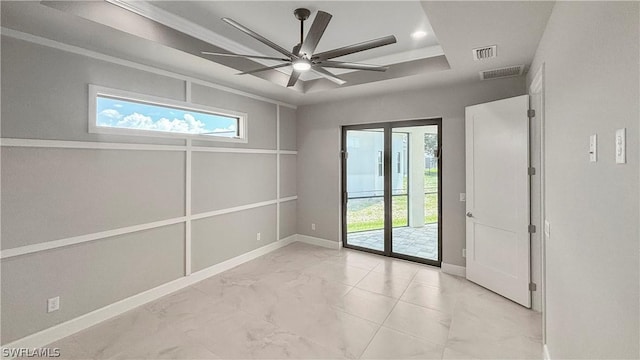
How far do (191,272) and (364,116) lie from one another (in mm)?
3468

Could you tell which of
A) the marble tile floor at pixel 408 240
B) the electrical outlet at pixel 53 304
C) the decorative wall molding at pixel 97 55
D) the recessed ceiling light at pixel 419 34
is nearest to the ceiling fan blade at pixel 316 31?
the recessed ceiling light at pixel 419 34

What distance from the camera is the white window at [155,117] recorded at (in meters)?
2.80

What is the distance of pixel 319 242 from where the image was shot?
5258 mm

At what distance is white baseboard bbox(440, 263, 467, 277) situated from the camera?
12.6 feet

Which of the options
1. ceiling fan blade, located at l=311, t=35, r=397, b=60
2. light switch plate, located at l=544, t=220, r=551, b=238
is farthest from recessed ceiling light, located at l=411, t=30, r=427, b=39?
light switch plate, located at l=544, t=220, r=551, b=238

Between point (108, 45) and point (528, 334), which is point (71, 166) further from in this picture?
point (528, 334)

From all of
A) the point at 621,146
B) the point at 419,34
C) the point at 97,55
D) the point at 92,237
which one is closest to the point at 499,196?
the point at 419,34

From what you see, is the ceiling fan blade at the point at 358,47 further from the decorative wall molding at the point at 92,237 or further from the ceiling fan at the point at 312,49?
the decorative wall molding at the point at 92,237

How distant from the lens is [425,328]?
262 centimetres

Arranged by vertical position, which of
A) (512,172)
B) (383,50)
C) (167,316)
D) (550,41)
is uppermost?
(383,50)

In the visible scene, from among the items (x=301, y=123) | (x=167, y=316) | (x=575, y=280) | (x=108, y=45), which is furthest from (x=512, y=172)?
(x=108, y=45)

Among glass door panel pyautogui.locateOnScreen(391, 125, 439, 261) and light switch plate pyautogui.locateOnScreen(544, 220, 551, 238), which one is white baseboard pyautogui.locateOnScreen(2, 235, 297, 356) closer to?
glass door panel pyautogui.locateOnScreen(391, 125, 439, 261)

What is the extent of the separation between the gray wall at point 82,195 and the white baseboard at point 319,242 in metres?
1.77

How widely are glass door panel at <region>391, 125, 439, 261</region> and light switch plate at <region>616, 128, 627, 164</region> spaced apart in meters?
3.24
